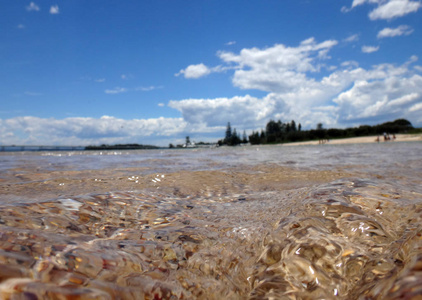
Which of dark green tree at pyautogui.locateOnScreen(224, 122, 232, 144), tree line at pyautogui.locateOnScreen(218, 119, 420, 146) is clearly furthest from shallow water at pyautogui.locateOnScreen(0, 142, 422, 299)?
dark green tree at pyautogui.locateOnScreen(224, 122, 232, 144)

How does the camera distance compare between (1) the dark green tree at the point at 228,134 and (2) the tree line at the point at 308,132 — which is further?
(1) the dark green tree at the point at 228,134

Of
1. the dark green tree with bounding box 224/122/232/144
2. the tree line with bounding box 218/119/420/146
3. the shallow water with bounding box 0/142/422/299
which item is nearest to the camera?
the shallow water with bounding box 0/142/422/299

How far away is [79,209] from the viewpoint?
2.44 meters

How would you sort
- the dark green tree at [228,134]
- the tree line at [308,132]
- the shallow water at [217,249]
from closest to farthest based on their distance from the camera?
the shallow water at [217,249]
the tree line at [308,132]
the dark green tree at [228,134]

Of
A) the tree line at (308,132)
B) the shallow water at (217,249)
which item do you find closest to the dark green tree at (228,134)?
the tree line at (308,132)

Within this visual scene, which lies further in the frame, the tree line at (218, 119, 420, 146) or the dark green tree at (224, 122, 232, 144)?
the dark green tree at (224, 122, 232, 144)

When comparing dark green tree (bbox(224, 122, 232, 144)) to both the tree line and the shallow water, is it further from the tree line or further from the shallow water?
the shallow water

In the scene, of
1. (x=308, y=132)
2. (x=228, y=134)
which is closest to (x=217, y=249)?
(x=308, y=132)

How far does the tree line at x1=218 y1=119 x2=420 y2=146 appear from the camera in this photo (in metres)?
96.2

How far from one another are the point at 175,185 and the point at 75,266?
3421mm

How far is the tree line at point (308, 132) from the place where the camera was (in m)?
96.2

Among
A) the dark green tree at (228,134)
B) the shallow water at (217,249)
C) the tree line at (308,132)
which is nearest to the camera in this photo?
the shallow water at (217,249)

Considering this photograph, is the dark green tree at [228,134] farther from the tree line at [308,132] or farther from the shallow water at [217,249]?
the shallow water at [217,249]

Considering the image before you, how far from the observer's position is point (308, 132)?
407 feet
